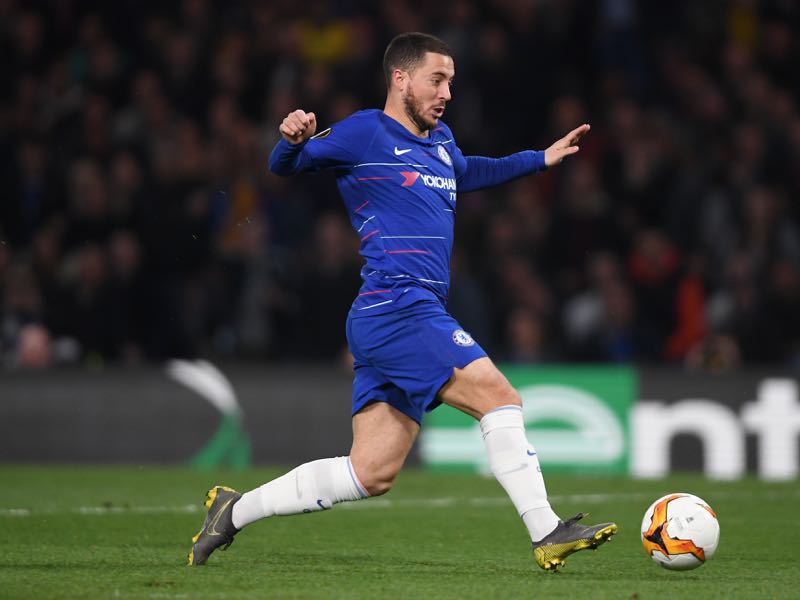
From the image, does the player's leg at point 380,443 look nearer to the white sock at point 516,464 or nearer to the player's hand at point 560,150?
the white sock at point 516,464

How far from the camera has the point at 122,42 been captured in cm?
1627

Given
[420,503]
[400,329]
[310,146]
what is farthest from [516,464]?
[420,503]

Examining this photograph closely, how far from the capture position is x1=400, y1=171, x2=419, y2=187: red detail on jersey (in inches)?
251

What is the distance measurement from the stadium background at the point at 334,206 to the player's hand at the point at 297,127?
22.1ft

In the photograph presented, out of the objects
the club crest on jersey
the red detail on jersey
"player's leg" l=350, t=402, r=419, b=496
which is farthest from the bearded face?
"player's leg" l=350, t=402, r=419, b=496

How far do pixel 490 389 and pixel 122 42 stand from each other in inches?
438

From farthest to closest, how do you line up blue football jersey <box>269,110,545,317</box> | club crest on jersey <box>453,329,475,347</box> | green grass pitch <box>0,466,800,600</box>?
1. blue football jersey <box>269,110,545,317</box>
2. club crest on jersey <box>453,329,475,347</box>
3. green grass pitch <box>0,466,800,600</box>

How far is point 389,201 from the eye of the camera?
6.36m

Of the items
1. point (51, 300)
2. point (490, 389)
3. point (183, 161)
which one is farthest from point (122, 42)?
point (490, 389)

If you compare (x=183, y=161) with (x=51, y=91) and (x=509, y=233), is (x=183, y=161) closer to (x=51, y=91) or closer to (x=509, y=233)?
(x=51, y=91)

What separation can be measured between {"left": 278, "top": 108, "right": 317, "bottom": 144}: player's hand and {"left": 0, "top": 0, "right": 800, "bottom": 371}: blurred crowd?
23.4ft

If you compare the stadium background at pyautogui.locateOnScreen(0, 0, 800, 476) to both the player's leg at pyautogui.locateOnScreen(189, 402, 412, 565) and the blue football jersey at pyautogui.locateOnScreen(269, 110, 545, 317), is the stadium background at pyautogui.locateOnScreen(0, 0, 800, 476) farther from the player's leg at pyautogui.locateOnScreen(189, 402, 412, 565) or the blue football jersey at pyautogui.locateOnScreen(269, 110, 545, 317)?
the blue football jersey at pyautogui.locateOnScreen(269, 110, 545, 317)

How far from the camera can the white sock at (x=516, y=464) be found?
606 centimetres

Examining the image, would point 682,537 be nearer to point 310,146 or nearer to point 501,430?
point 501,430
